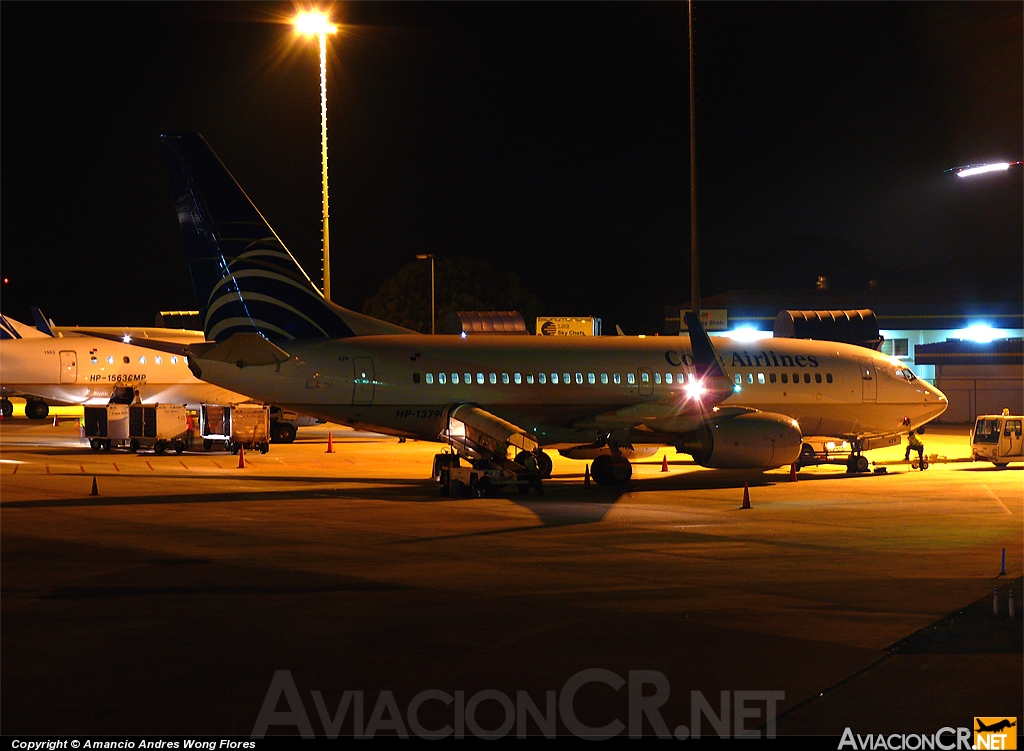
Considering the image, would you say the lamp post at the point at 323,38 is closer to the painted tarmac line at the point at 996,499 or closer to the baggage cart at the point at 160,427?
the baggage cart at the point at 160,427

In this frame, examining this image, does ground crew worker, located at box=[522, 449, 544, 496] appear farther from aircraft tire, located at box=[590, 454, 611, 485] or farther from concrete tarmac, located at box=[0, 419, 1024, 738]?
aircraft tire, located at box=[590, 454, 611, 485]

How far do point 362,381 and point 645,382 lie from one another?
26.8ft

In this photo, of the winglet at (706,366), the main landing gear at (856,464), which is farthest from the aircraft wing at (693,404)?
the main landing gear at (856,464)

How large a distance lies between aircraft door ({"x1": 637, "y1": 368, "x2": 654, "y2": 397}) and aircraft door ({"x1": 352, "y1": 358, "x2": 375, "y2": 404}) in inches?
304

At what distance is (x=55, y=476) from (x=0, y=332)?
30.8m

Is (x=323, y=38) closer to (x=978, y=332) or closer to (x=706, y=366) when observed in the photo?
(x=706, y=366)

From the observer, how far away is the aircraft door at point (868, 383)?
115 ft

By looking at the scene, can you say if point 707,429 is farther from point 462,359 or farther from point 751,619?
point 751,619

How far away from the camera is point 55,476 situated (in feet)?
103

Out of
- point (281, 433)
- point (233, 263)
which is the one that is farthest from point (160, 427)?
point (233, 263)

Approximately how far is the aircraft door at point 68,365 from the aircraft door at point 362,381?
29.9 m

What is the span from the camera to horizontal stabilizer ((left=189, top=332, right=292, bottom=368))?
27.9 m

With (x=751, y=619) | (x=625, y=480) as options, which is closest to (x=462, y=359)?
(x=625, y=480)

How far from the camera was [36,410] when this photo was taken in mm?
63344
